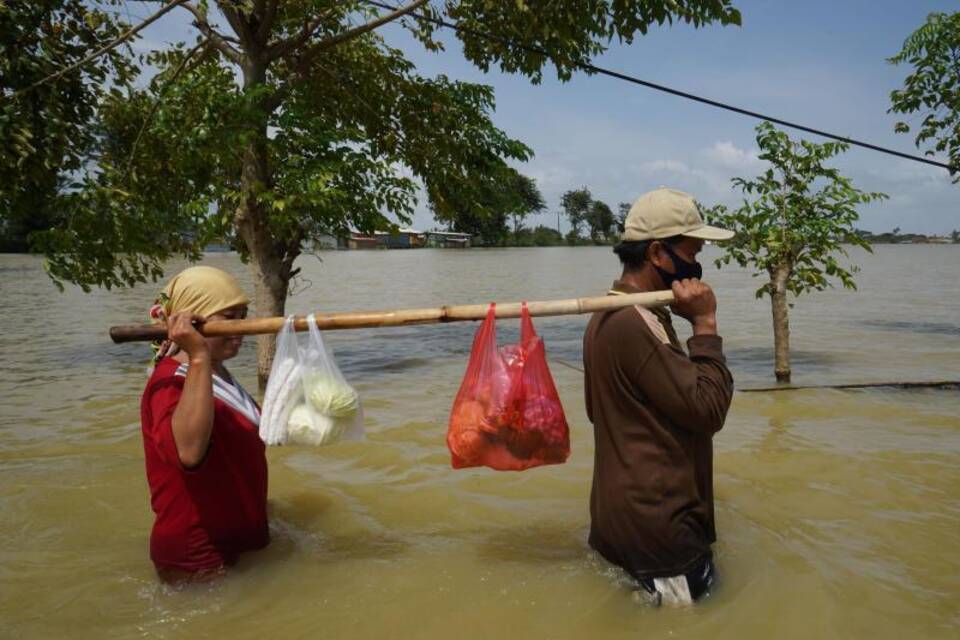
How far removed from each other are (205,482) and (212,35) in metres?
6.82

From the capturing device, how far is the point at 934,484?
4820 millimetres

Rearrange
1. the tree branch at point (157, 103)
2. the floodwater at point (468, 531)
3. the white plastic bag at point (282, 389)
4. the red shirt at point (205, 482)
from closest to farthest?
1. the red shirt at point (205, 482)
2. the white plastic bag at point (282, 389)
3. the floodwater at point (468, 531)
4. the tree branch at point (157, 103)

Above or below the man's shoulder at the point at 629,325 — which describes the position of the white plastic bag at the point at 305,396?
below

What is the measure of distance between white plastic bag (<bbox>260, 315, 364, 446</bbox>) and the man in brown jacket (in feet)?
3.36

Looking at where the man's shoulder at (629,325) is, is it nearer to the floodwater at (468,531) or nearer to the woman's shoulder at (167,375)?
the floodwater at (468,531)

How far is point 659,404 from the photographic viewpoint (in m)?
2.31

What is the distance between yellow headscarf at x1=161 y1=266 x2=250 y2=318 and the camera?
2.59 metres

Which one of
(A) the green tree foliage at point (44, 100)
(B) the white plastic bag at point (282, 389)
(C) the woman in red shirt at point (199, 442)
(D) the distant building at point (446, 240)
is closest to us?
(C) the woman in red shirt at point (199, 442)

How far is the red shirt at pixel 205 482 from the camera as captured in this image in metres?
2.53

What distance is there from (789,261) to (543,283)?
21.4 meters

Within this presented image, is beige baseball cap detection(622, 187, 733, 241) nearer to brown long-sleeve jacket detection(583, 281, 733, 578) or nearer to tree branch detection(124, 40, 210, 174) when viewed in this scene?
brown long-sleeve jacket detection(583, 281, 733, 578)

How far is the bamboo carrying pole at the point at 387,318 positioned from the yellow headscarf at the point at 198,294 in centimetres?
8

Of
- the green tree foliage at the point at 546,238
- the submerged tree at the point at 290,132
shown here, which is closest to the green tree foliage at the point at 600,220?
the green tree foliage at the point at 546,238

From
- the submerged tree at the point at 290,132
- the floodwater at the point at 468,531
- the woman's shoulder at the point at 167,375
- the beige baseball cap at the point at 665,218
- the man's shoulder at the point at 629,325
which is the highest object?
the submerged tree at the point at 290,132
